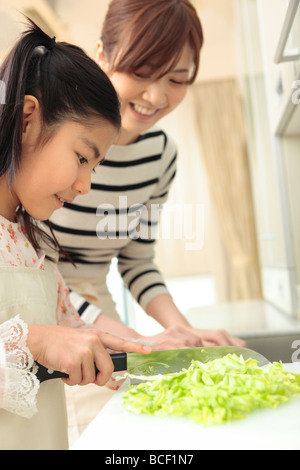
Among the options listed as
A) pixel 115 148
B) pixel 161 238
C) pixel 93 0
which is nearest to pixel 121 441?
pixel 115 148

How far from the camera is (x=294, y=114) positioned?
1305 mm

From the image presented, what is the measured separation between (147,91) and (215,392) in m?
0.67

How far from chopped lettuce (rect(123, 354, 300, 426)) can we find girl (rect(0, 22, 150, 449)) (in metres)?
0.07

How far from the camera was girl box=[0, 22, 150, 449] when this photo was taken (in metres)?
0.61

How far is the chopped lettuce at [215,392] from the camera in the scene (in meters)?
0.49

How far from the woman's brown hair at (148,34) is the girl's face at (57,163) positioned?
305 millimetres

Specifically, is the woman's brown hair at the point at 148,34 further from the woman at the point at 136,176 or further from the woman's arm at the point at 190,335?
the woman's arm at the point at 190,335

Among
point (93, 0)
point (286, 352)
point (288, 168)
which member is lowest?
point (286, 352)

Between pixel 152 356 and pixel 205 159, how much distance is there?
3.26 meters

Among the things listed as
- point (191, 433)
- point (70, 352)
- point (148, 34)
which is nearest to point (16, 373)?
point (70, 352)

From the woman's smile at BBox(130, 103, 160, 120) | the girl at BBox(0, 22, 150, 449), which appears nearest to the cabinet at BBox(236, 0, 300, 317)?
the woman's smile at BBox(130, 103, 160, 120)

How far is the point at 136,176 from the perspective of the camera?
116 centimetres

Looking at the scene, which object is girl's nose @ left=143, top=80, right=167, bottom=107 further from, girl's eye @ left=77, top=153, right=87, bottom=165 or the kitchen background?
the kitchen background
